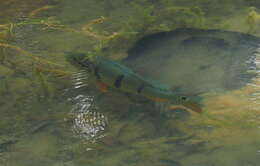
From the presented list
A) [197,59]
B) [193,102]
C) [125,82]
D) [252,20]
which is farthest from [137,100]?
[252,20]

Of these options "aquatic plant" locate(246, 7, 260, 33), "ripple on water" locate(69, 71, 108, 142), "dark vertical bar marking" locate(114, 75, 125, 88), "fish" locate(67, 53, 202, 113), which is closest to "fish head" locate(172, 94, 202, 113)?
"fish" locate(67, 53, 202, 113)

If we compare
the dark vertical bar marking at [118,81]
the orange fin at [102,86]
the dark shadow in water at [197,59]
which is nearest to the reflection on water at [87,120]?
the orange fin at [102,86]

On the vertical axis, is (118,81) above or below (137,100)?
above

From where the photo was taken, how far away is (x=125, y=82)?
278cm

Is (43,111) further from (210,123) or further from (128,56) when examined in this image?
(210,123)

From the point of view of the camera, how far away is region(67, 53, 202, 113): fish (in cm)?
253

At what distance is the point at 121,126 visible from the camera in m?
2.69

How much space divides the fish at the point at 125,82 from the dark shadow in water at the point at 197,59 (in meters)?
0.36

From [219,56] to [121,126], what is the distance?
131 cm

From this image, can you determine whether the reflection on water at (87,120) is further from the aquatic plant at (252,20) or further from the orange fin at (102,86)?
the aquatic plant at (252,20)

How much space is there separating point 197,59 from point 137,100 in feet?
2.75

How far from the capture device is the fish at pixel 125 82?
253 centimetres

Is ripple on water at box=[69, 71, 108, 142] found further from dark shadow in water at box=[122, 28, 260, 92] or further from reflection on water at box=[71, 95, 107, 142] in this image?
dark shadow in water at box=[122, 28, 260, 92]

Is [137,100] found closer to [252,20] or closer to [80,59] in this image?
[80,59]
